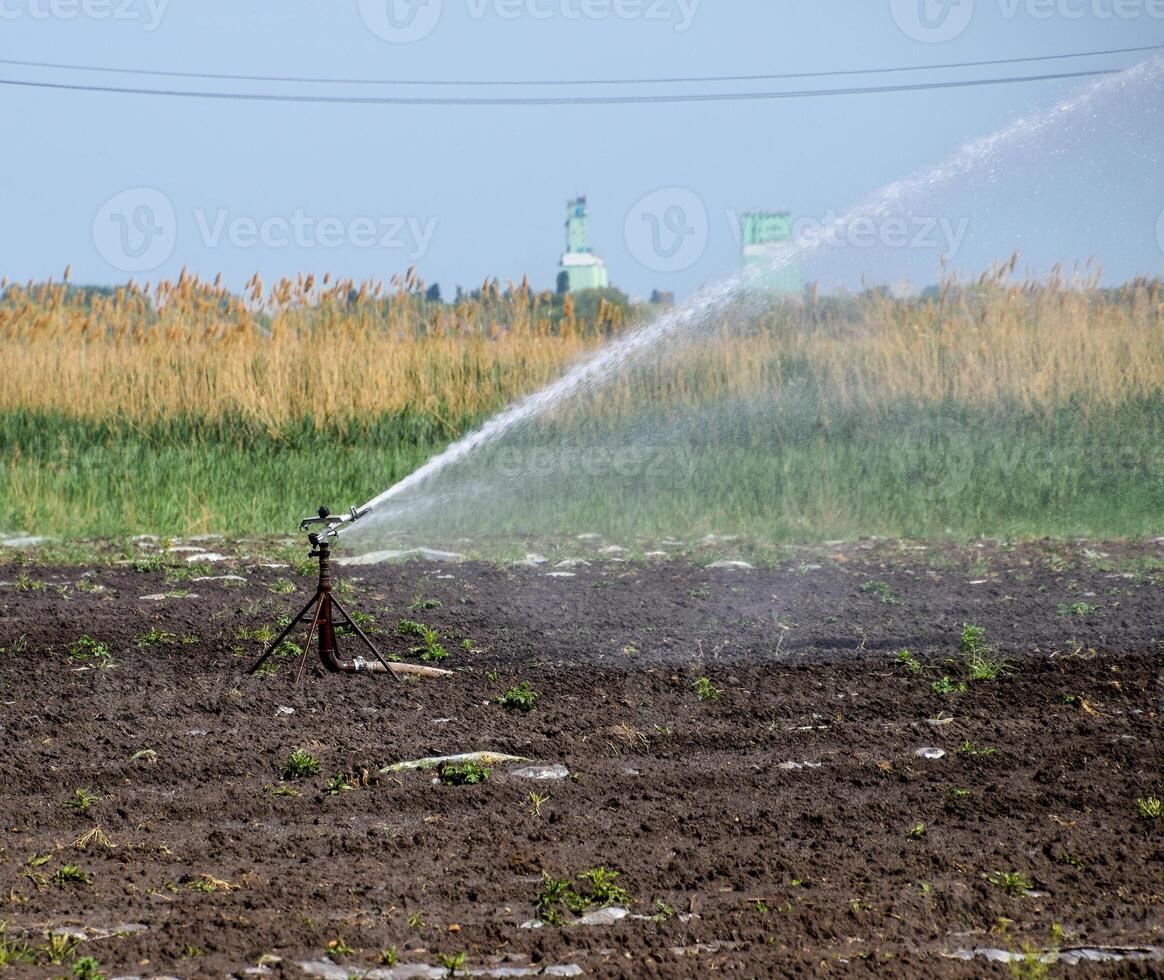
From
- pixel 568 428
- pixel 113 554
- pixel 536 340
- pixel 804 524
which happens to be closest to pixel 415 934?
pixel 113 554

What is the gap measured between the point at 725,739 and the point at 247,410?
9860 millimetres

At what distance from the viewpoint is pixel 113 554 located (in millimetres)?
10258

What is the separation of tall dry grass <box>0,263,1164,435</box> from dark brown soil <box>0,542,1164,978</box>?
5.46 meters

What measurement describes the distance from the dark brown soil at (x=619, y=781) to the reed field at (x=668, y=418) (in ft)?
12.8

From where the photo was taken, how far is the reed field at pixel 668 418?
12.4 metres

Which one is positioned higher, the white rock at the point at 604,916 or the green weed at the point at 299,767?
the green weed at the point at 299,767

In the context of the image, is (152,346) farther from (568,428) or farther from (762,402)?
(762,402)

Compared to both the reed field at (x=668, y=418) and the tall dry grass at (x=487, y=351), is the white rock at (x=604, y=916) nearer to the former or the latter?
the reed field at (x=668, y=418)

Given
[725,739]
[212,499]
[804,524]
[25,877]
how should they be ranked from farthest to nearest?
[212,499] → [804,524] → [725,739] → [25,877]

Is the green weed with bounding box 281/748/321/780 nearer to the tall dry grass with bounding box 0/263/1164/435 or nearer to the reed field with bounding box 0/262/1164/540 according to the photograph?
the reed field with bounding box 0/262/1164/540

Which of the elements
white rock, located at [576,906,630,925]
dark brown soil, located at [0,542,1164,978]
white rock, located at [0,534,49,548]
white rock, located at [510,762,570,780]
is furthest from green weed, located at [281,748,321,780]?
white rock, located at [0,534,49,548]

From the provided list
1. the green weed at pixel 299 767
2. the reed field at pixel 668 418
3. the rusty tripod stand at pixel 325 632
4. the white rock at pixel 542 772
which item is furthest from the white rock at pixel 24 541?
the white rock at pixel 542 772

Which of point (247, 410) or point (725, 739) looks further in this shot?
point (247, 410)

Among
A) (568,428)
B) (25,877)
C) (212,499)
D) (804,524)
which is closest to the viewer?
(25,877)
